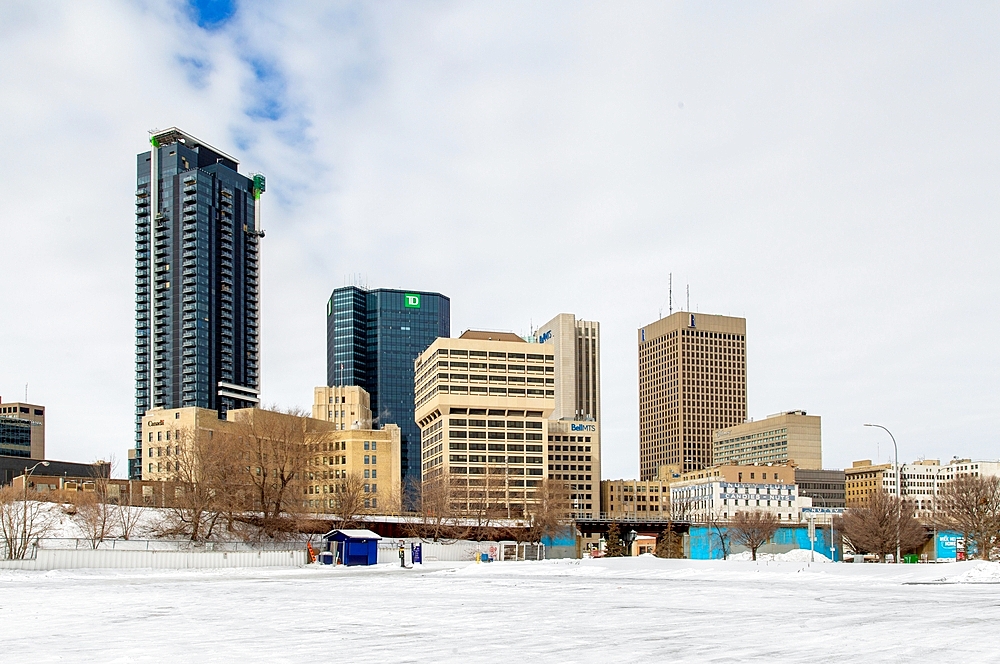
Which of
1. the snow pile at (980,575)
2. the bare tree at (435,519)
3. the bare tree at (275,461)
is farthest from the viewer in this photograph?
the bare tree at (435,519)

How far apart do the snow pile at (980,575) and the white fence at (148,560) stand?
47516 mm

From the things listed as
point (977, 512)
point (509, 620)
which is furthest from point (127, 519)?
point (977, 512)

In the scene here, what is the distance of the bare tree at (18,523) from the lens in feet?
226

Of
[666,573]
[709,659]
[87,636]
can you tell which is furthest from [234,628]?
[666,573]

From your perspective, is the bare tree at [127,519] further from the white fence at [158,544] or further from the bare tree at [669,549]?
the bare tree at [669,549]

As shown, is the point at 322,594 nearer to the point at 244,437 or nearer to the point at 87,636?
the point at 87,636

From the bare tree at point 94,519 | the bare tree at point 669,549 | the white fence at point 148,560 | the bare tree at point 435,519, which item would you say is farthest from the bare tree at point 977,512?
the bare tree at point 94,519

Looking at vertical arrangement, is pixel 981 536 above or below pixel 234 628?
below

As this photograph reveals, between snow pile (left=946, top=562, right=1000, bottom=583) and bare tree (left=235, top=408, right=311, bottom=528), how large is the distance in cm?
6920

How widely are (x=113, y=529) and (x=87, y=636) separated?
246 feet

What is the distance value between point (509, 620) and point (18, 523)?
61.7 metres

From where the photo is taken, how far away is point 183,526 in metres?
94.1

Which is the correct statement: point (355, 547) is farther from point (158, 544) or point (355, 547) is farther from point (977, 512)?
point (977, 512)

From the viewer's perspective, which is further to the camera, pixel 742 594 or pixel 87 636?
pixel 742 594
